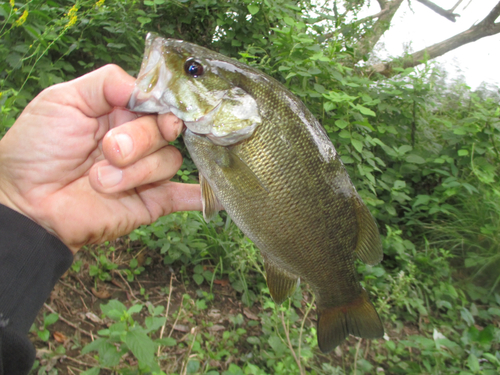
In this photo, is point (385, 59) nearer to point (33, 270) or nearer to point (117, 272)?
point (117, 272)

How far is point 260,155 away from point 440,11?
7.99 metres

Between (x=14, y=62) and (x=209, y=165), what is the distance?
231cm

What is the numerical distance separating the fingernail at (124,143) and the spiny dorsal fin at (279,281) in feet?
2.46

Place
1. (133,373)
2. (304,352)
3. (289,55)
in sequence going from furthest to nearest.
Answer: (289,55) < (304,352) < (133,373)

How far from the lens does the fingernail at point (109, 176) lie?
4.17ft

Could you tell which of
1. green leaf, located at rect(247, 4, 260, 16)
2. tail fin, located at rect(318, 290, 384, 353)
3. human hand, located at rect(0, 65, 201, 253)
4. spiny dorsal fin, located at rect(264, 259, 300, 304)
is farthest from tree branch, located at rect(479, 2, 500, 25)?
human hand, located at rect(0, 65, 201, 253)

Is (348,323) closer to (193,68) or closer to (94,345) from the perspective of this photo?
(94,345)

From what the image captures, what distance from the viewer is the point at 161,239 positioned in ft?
9.00

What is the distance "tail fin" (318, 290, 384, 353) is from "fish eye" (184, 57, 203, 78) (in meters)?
1.18

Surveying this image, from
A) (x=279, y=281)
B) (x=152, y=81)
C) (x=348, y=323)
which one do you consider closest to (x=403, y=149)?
(x=348, y=323)

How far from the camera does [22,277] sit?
124 cm

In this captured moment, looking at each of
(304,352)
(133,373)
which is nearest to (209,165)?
(133,373)

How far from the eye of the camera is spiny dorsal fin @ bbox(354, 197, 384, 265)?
4.93ft

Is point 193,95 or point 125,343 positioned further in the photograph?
point 125,343
